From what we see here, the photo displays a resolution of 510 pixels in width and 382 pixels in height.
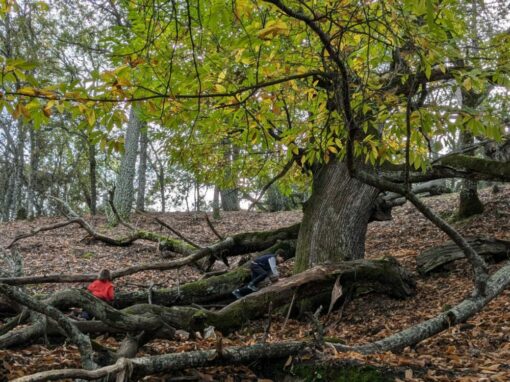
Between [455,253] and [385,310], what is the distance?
1.94 meters

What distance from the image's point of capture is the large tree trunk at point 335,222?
7.25 m

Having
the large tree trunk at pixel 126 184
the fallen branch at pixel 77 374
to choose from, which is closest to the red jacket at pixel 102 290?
the fallen branch at pixel 77 374

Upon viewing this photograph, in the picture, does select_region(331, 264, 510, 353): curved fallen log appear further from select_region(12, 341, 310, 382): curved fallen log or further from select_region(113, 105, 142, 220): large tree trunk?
select_region(113, 105, 142, 220): large tree trunk

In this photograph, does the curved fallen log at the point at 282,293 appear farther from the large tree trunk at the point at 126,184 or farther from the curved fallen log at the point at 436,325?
the large tree trunk at the point at 126,184

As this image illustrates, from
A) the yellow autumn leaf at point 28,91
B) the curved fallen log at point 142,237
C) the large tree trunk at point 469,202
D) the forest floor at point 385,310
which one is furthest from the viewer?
the large tree trunk at point 469,202

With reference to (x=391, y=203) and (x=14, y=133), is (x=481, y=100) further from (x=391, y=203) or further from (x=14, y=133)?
(x=14, y=133)

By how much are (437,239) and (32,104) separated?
9157 mm

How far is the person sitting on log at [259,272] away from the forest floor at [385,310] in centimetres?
98

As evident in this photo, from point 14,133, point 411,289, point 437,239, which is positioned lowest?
point 411,289

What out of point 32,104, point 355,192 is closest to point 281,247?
point 355,192

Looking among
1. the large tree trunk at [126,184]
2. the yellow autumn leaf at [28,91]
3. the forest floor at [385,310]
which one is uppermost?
the large tree trunk at [126,184]

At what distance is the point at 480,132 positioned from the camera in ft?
10.3

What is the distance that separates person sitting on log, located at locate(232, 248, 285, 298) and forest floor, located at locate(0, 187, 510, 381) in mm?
982

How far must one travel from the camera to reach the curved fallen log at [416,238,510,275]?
7.25 meters
